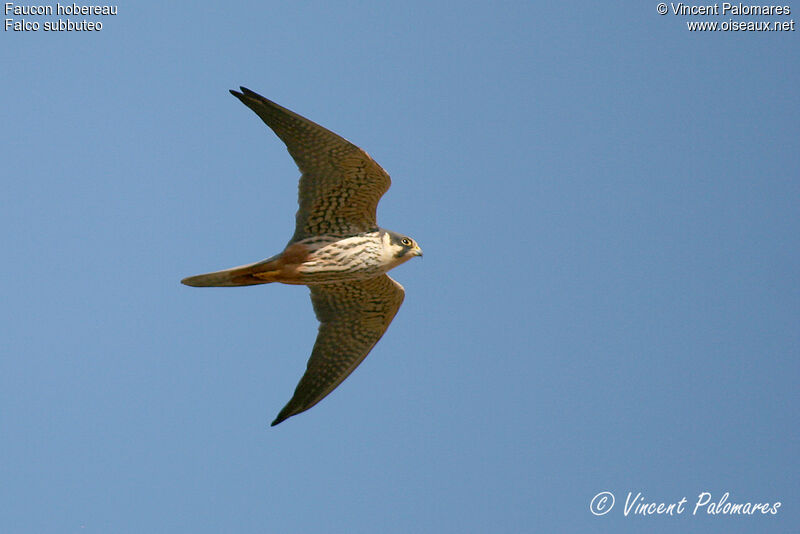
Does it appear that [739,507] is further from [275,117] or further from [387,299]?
[275,117]

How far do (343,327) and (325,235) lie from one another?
4.87 feet

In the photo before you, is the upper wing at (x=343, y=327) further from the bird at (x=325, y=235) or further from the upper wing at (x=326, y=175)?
the upper wing at (x=326, y=175)

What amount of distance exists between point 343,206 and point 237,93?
4.97 feet

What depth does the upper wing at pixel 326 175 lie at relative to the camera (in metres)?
9.05

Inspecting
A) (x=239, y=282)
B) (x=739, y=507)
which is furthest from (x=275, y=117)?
(x=739, y=507)

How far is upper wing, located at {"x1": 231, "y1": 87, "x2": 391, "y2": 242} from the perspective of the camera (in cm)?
905

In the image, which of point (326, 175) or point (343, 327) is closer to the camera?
point (326, 175)

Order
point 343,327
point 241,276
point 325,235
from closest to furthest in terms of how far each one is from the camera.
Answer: point 241,276, point 325,235, point 343,327

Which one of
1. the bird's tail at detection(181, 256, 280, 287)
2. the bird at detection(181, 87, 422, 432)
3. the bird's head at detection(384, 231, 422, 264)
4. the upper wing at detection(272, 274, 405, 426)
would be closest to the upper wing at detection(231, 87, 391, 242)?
the bird at detection(181, 87, 422, 432)

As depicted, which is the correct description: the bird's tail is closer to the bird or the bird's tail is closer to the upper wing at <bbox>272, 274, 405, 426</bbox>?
the bird

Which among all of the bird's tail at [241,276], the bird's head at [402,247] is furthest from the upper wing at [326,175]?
the bird's tail at [241,276]

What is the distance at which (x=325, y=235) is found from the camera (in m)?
9.62

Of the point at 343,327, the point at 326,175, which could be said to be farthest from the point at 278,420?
the point at 326,175

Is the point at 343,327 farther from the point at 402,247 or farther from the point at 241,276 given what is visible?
the point at 241,276
